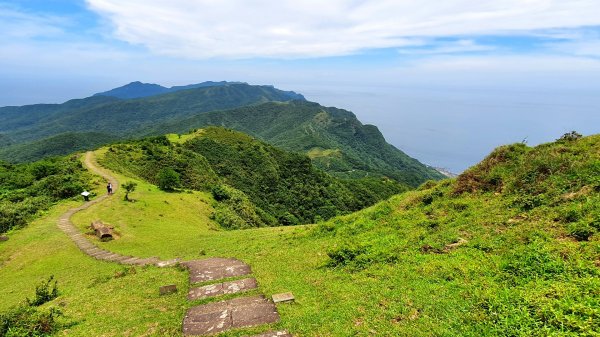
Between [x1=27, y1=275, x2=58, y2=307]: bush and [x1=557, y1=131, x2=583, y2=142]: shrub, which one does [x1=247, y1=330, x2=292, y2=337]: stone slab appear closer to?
[x1=27, y1=275, x2=58, y2=307]: bush

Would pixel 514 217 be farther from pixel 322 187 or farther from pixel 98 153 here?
pixel 322 187

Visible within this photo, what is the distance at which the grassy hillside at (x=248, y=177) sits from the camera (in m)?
56.8

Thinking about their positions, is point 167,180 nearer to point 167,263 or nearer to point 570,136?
point 167,263

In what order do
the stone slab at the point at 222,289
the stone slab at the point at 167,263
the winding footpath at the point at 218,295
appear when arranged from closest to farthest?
the winding footpath at the point at 218,295 < the stone slab at the point at 222,289 < the stone slab at the point at 167,263

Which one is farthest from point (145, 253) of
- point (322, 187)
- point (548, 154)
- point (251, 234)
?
point (322, 187)

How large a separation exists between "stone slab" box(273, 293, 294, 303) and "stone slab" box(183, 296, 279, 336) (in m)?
0.23

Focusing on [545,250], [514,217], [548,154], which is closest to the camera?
[545,250]

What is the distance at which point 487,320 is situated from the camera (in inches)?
340

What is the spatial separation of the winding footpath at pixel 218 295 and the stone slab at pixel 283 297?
22 centimetres

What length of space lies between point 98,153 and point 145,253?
45.4 metres

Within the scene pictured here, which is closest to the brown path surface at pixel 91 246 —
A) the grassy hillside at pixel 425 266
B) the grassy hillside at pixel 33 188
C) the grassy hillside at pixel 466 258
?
the grassy hillside at pixel 425 266

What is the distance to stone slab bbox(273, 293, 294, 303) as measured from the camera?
40.5 ft

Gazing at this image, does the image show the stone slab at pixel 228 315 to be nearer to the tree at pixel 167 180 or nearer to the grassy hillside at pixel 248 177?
the grassy hillside at pixel 248 177

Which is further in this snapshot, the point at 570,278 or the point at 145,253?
the point at 145,253
